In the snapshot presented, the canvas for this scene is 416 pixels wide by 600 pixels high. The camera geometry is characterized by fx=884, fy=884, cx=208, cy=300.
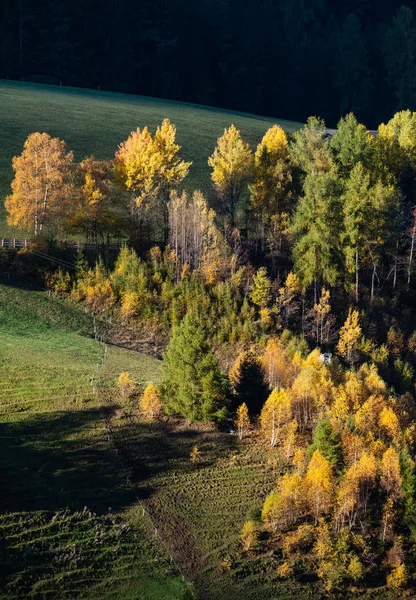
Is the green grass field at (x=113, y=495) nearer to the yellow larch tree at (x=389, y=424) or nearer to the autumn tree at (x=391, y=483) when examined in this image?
the autumn tree at (x=391, y=483)

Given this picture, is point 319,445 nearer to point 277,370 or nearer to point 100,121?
point 277,370

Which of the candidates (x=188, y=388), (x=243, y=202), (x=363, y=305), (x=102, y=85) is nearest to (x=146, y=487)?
(x=188, y=388)

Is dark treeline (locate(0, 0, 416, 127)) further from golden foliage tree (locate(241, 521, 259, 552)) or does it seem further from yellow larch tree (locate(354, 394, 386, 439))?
golden foliage tree (locate(241, 521, 259, 552))

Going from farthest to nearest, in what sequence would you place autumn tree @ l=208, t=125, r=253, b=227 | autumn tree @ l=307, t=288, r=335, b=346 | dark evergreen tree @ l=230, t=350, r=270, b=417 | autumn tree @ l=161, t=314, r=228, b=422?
1. autumn tree @ l=208, t=125, r=253, b=227
2. autumn tree @ l=307, t=288, r=335, b=346
3. dark evergreen tree @ l=230, t=350, r=270, b=417
4. autumn tree @ l=161, t=314, r=228, b=422

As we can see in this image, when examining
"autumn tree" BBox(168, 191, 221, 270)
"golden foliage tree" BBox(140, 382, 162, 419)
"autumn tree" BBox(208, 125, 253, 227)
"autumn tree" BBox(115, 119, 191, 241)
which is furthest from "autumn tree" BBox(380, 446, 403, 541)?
"autumn tree" BBox(115, 119, 191, 241)

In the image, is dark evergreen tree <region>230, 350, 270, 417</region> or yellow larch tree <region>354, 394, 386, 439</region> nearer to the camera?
yellow larch tree <region>354, 394, 386, 439</region>

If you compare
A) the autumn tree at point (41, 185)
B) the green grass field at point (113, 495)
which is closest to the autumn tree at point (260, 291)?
the green grass field at point (113, 495)

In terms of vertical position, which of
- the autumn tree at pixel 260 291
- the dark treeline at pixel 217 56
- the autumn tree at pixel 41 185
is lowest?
the autumn tree at pixel 260 291
